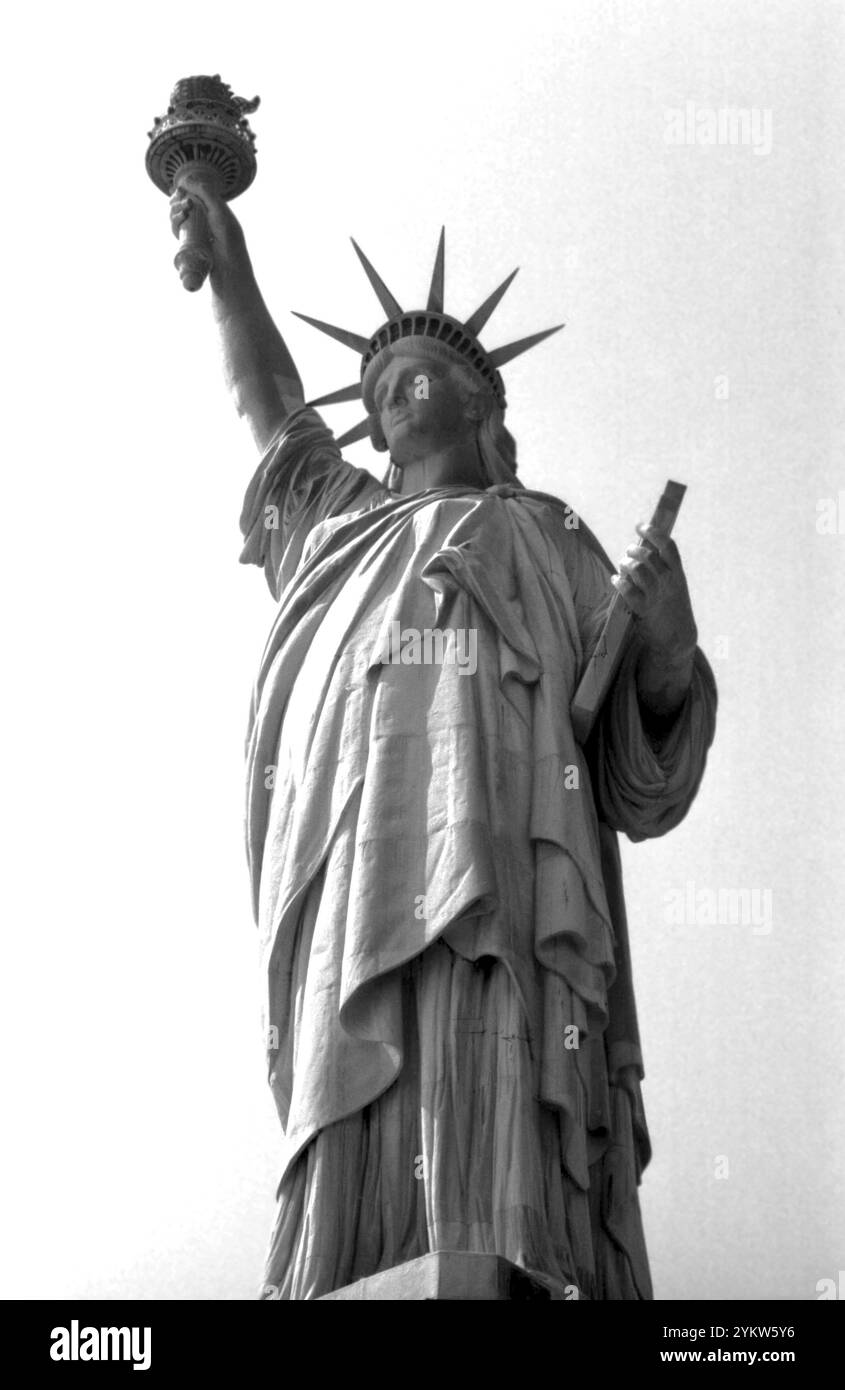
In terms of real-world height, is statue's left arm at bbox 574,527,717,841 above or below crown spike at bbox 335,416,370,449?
below

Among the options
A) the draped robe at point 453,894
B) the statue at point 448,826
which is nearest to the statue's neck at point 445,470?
the statue at point 448,826

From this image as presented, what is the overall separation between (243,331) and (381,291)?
987 mm

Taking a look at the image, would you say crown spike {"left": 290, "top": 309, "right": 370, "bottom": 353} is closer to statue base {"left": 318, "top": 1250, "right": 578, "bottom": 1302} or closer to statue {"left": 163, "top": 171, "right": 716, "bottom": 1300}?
statue {"left": 163, "top": 171, "right": 716, "bottom": 1300}

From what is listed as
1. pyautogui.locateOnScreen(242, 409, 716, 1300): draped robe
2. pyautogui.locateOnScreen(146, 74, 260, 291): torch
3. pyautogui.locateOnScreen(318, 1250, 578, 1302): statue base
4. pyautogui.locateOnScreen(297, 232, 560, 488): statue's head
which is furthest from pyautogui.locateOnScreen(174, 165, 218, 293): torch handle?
pyautogui.locateOnScreen(318, 1250, 578, 1302): statue base

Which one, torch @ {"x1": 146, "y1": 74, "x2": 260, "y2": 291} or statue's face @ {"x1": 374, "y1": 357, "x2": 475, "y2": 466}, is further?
torch @ {"x1": 146, "y1": 74, "x2": 260, "y2": 291}

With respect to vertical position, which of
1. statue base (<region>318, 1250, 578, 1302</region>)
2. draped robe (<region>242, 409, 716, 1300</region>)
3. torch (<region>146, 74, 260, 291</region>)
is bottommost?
statue base (<region>318, 1250, 578, 1302</region>)

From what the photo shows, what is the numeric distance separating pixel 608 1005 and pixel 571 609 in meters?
2.29

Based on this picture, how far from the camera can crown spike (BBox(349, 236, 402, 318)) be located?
19.1 m

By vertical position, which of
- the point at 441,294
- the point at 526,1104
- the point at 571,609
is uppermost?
the point at 441,294

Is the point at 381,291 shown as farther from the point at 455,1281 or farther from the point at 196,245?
the point at 455,1281

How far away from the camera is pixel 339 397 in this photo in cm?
1970
